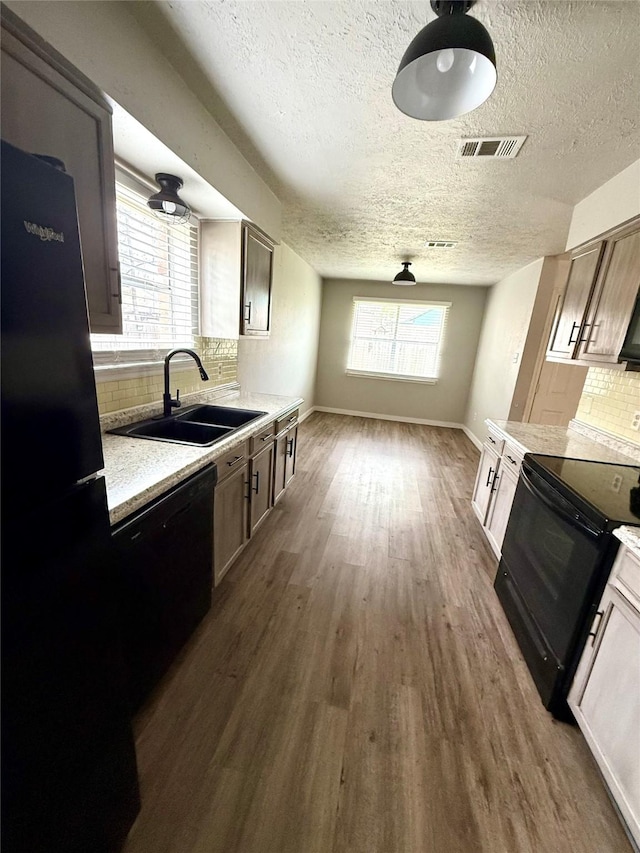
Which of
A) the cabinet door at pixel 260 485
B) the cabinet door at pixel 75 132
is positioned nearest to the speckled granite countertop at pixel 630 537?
the cabinet door at pixel 260 485

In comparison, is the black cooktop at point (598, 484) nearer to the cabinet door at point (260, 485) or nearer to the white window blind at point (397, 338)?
the cabinet door at point (260, 485)

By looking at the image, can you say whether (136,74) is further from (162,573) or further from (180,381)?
(162,573)

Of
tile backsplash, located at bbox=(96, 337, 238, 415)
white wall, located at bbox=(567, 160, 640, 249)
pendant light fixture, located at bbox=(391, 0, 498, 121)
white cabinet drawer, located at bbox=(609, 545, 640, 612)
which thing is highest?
white wall, located at bbox=(567, 160, 640, 249)

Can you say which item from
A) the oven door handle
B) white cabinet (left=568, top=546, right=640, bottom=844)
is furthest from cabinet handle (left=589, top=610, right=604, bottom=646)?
the oven door handle

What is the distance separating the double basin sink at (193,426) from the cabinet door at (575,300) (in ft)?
7.66

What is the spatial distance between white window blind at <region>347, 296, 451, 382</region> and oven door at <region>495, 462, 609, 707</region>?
15.5 feet

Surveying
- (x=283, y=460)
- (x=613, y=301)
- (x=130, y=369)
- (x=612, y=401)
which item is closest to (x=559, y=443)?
(x=612, y=401)

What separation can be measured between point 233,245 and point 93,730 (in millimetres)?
2578

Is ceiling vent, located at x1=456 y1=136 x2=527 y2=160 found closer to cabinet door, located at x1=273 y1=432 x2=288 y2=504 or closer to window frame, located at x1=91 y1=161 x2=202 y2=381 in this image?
window frame, located at x1=91 y1=161 x2=202 y2=381

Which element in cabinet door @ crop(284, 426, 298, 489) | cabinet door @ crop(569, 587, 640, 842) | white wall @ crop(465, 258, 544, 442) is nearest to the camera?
cabinet door @ crop(569, 587, 640, 842)

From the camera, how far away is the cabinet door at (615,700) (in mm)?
1077

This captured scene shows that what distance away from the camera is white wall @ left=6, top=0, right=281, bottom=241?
1032mm

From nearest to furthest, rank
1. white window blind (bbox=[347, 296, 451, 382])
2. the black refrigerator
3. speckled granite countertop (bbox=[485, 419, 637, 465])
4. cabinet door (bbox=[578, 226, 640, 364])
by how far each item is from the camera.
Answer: the black refrigerator → cabinet door (bbox=[578, 226, 640, 364]) → speckled granite countertop (bbox=[485, 419, 637, 465]) → white window blind (bbox=[347, 296, 451, 382])

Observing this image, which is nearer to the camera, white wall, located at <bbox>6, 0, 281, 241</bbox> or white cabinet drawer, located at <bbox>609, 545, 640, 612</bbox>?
white wall, located at <bbox>6, 0, 281, 241</bbox>
